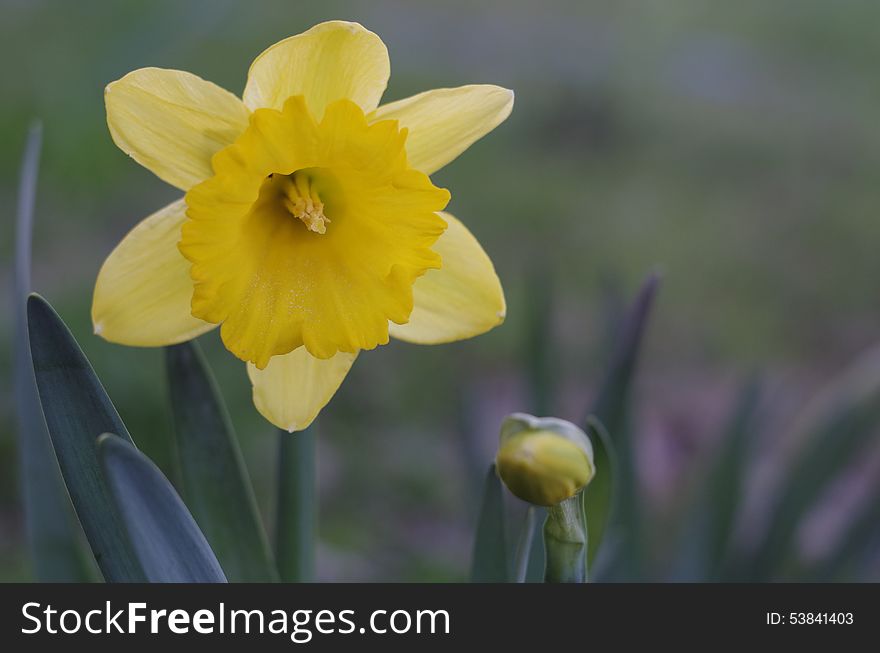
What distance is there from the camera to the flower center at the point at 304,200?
84cm

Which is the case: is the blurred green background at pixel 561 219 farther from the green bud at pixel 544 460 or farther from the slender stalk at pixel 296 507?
the green bud at pixel 544 460

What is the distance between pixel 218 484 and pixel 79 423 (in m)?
0.22

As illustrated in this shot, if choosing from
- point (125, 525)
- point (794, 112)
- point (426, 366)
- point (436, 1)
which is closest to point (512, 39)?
point (436, 1)

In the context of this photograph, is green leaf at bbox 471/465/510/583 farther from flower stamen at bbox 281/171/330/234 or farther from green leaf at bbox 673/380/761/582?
green leaf at bbox 673/380/761/582

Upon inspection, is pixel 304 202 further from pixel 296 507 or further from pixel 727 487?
pixel 727 487

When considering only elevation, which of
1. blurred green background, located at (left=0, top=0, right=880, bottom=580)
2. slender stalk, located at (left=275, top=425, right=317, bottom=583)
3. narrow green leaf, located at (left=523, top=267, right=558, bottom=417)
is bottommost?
slender stalk, located at (left=275, top=425, right=317, bottom=583)

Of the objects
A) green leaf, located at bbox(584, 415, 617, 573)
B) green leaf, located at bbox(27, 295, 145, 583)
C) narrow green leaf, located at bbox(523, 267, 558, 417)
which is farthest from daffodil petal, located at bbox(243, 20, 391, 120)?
narrow green leaf, located at bbox(523, 267, 558, 417)

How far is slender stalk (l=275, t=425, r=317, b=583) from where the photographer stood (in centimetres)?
83

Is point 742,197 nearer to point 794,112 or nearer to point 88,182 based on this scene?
point 794,112

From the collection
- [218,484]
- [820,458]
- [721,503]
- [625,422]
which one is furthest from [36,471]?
[820,458]

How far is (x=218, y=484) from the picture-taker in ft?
2.86

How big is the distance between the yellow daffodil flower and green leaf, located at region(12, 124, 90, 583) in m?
0.18

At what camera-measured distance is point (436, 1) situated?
4922mm
